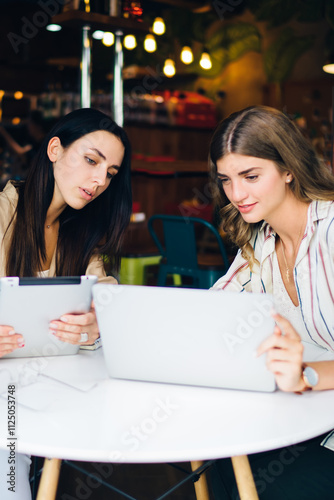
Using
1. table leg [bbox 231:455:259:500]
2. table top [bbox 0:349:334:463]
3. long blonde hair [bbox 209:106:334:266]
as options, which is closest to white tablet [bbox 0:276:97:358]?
table top [bbox 0:349:334:463]

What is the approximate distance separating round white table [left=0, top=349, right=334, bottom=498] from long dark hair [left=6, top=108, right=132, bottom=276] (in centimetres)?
68

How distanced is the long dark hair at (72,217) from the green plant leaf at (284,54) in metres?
5.78

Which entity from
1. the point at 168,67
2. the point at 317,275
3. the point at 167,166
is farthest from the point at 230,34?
the point at 317,275

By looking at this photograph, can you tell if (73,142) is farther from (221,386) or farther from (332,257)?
(221,386)

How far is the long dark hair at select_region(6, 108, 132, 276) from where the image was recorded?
200cm

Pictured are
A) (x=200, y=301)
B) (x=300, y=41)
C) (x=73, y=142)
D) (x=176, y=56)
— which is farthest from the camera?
(x=176, y=56)

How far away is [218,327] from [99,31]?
3.37m

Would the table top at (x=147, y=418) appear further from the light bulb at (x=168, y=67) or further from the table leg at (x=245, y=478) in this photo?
the light bulb at (x=168, y=67)

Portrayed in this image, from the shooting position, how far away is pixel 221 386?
128 cm

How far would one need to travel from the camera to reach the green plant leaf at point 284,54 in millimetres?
7270

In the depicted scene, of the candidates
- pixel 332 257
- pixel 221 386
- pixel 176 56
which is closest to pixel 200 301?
pixel 221 386

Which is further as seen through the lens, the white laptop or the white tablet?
the white tablet

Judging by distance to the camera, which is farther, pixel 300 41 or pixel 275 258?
pixel 300 41

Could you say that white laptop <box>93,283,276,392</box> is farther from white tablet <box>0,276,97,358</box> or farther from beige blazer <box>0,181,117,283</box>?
beige blazer <box>0,181,117,283</box>
